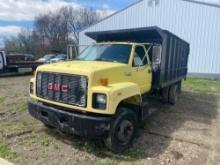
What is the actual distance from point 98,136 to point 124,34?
369 centimetres

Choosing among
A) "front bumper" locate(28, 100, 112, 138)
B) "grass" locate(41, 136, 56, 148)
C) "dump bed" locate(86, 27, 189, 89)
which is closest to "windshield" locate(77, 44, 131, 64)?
"dump bed" locate(86, 27, 189, 89)

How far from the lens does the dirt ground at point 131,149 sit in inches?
170

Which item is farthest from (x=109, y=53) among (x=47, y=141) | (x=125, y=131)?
(x=47, y=141)

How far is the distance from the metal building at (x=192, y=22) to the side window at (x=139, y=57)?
14848 mm

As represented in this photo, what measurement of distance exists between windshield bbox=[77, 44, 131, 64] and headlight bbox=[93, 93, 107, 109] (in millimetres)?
1381

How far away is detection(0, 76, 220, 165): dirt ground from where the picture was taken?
14.2 feet

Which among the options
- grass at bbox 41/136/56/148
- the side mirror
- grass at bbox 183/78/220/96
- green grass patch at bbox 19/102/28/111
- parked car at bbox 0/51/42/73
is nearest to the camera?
grass at bbox 41/136/56/148

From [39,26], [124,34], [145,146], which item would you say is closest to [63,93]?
[145,146]

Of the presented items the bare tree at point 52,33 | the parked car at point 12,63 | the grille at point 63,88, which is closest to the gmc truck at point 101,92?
the grille at point 63,88

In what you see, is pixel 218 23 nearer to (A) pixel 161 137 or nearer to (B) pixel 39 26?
(A) pixel 161 137

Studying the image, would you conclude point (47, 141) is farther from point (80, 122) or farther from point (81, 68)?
point (81, 68)

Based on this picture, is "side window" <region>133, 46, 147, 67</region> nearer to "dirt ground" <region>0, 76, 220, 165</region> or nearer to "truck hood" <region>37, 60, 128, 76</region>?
"truck hood" <region>37, 60, 128, 76</region>

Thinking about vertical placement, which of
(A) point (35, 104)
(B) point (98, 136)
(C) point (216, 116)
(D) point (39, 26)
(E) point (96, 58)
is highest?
(D) point (39, 26)

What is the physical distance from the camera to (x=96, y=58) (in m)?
5.52
